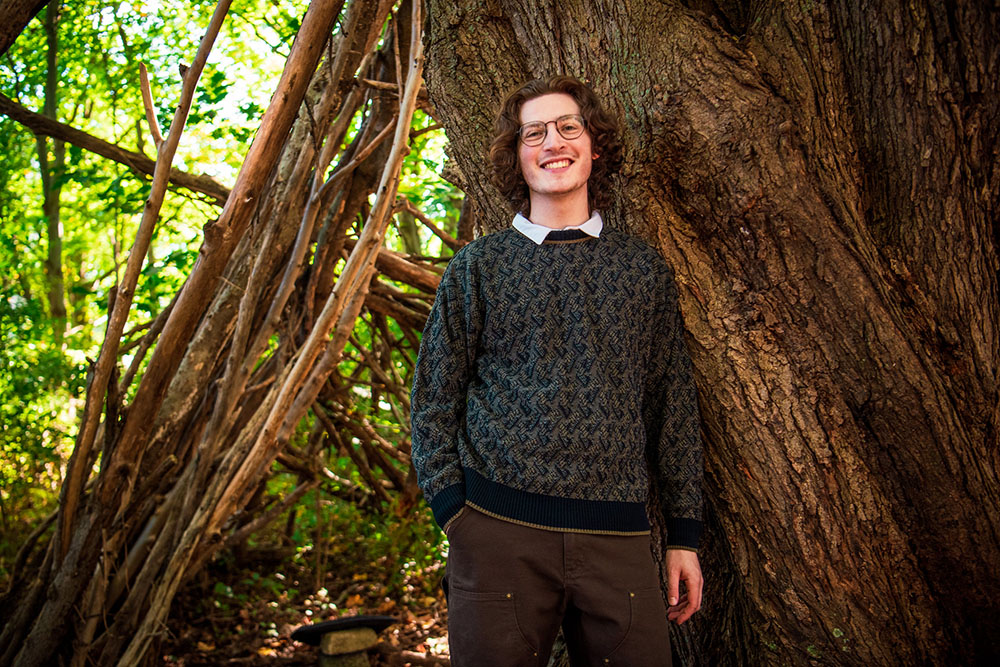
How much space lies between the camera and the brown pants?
5.65 feet

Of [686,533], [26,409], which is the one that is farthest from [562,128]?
[26,409]

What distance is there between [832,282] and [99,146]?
3.64 meters

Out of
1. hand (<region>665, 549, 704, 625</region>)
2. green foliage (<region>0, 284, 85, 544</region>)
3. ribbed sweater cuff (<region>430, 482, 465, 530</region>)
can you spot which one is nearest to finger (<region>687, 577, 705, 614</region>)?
hand (<region>665, 549, 704, 625</region>)

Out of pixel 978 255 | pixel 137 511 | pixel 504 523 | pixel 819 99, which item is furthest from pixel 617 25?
pixel 137 511

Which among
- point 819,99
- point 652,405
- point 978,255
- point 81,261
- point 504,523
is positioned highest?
point 81,261

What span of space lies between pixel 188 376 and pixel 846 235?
286 cm

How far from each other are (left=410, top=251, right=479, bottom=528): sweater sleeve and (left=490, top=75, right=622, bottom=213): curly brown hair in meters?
0.30

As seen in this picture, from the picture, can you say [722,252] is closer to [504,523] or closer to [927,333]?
[927,333]

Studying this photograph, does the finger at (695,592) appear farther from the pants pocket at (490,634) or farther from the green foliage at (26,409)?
the green foliage at (26,409)

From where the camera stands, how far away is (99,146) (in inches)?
158

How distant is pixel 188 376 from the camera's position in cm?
359

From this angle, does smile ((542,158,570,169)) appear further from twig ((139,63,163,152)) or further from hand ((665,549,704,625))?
twig ((139,63,163,152))

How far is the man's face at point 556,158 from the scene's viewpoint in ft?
6.59

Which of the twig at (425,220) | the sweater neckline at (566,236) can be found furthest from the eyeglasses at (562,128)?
the twig at (425,220)
